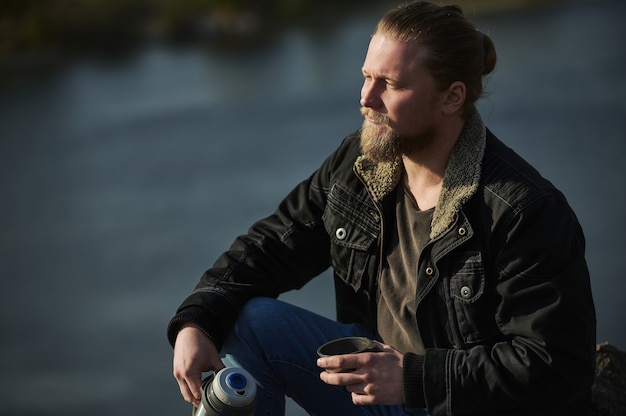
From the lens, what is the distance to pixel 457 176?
5.81 feet

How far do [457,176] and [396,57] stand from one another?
24cm

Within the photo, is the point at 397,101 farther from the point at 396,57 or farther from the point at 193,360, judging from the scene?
the point at 193,360

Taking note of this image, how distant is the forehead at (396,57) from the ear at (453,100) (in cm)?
7

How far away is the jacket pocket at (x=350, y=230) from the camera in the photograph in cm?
192

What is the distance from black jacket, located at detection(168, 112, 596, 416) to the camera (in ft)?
5.26

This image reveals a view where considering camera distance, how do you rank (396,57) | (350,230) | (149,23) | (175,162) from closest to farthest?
1. (396,57)
2. (350,230)
3. (175,162)
4. (149,23)

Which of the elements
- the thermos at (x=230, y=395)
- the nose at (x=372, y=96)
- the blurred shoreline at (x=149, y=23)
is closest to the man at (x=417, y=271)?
the nose at (x=372, y=96)

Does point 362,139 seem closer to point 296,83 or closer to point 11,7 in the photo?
point 296,83

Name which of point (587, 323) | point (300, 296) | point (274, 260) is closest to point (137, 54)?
point (300, 296)

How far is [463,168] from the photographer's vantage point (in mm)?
1772

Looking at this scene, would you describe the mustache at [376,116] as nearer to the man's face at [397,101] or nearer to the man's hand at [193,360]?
the man's face at [397,101]

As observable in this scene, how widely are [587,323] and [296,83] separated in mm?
5650

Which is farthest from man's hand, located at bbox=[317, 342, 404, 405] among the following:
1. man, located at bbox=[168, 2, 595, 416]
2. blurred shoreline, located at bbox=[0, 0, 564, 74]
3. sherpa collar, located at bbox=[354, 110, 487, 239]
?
blurred shoreline, located at bbox=[0, 0, 564, 74]

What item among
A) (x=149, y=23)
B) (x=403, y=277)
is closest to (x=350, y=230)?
(x=403, y=277)
